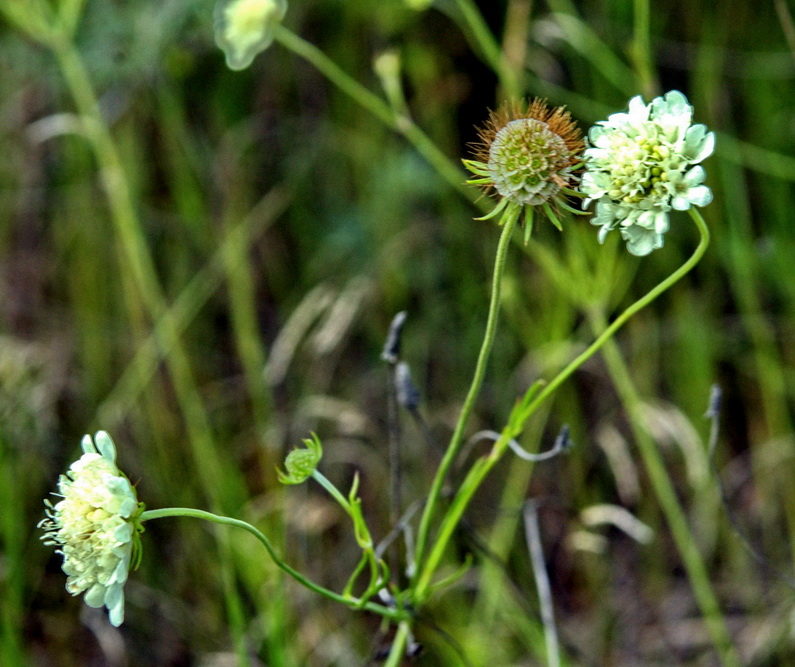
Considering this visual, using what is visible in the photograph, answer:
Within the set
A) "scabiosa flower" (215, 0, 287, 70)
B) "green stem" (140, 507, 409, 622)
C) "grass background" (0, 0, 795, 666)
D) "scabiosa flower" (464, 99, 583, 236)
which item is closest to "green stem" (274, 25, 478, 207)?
"scabiosa flower" (215, 0, 287, 70)

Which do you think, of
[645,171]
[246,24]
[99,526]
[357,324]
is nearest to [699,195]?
[645,171]

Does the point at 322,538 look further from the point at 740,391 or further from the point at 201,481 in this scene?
the point at 740,391

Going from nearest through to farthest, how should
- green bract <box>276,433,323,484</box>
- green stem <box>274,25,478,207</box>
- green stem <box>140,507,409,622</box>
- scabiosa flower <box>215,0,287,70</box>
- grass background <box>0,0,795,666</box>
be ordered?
green stem <box>140,507,409,622</box>, green bract <box>276,433,323,484</box>, scabiosa flower <box>215,0,287,70</box>, green stem <box>274,25,478,207</box>, grass background <box>0,0,795,666</box>

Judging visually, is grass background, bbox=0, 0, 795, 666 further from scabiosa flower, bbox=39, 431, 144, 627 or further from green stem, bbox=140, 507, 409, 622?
scabiosa flower, bbox=39, 431, 144, 627

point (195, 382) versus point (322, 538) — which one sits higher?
point (195, 382)

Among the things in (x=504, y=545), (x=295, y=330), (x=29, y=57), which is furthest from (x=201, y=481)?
(x=29, y=57)
